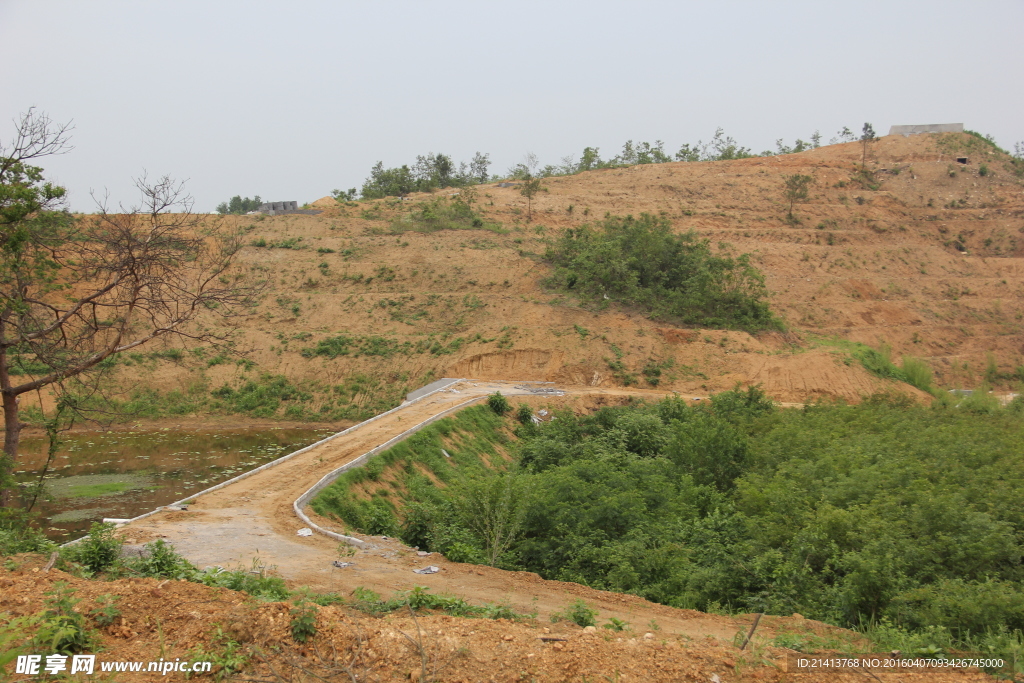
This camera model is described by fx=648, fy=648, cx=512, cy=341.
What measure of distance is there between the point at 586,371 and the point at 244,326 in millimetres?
16600

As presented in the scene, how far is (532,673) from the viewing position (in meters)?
5.24

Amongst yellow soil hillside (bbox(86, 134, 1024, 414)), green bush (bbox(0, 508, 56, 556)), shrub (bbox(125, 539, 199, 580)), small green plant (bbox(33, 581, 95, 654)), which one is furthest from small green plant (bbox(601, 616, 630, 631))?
yellow soil hillside (bbox(86, 134, 1024, 414))

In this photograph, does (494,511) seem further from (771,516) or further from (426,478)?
(771,516)

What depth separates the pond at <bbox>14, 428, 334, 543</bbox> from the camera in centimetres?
1373

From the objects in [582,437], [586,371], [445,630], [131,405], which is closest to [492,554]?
[445,630]

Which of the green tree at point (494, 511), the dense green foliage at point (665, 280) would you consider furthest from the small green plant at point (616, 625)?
the dense green foliage at point (665, 280)

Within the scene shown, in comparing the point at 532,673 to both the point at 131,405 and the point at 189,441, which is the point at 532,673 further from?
the point at 131,405

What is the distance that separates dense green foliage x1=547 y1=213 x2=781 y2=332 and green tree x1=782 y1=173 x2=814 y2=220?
18.3m

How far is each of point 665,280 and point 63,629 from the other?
29.9m

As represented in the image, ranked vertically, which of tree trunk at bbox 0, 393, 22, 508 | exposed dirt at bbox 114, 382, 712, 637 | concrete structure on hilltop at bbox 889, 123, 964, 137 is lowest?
exposed dirt at bbox 114, 382, 712, 637

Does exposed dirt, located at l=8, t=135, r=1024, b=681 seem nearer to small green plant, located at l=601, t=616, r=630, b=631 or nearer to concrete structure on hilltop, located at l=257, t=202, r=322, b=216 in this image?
small green plant, located at l=601, t=616, r=630, b=631

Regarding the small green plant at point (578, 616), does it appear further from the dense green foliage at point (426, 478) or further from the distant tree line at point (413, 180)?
the distant tree line at point (413, 180)

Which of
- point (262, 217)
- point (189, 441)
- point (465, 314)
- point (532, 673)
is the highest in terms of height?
point (262, 217)

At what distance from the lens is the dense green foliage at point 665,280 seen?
103 ft
